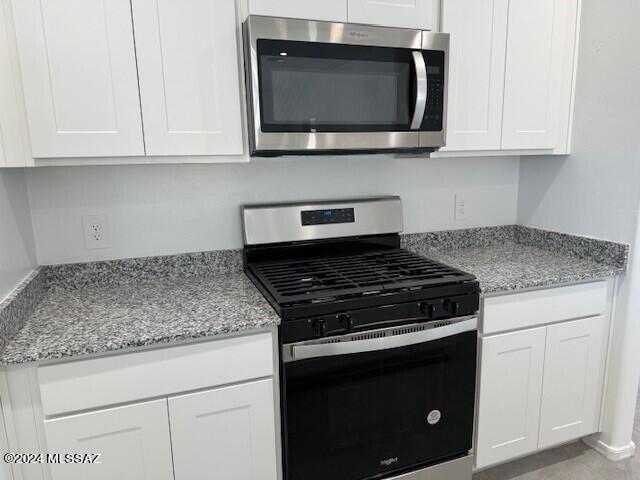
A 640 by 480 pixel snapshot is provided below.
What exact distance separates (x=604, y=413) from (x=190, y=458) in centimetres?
177

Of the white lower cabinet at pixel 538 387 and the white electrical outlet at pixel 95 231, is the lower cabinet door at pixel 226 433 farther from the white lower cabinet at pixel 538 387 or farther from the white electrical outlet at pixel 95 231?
the white lower cabinet at pixel 538 387

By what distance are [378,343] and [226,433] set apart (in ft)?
1.80

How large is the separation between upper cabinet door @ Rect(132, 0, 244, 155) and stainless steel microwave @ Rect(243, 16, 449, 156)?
2.8 inches

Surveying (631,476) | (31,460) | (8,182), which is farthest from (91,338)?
(631,476)

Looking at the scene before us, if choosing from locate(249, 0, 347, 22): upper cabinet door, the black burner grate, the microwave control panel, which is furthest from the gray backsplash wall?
locate(249, 0, 347, 22): upper cabinet door

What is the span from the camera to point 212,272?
1.83m

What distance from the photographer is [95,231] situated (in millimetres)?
1671

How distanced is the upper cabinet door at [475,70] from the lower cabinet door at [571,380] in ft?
2.78

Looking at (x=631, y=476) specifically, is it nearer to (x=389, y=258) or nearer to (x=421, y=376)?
(x=421, y=376)

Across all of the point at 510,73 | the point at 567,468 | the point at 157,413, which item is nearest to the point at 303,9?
the point at 510,73

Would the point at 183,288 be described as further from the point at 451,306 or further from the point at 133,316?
the point at 451,306

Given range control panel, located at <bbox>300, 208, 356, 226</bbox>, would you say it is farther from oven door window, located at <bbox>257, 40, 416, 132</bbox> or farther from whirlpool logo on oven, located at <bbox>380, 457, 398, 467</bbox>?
whirlpool logo on oven, located at <bbox>380, 457, 398, 467</bbox>

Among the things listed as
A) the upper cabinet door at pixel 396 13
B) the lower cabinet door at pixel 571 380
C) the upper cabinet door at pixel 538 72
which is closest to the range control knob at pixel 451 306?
the lower cabinet door at pixel 571 380

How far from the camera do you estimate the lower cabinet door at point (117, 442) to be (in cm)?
121
